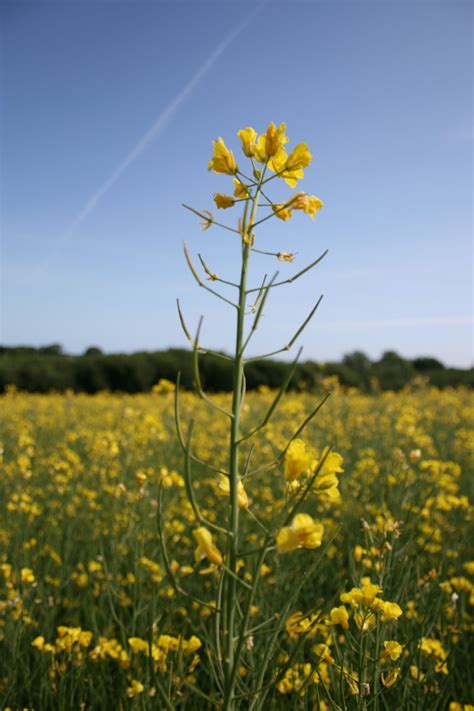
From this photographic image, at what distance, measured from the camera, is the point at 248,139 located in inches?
48.1

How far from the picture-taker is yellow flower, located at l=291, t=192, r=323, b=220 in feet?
3.92

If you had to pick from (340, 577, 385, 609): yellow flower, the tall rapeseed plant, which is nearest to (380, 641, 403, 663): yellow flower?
(340, 577, 385, 609): yellow flower

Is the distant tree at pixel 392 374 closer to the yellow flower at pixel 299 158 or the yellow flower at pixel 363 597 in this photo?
the yellow flower at pixel 363 597

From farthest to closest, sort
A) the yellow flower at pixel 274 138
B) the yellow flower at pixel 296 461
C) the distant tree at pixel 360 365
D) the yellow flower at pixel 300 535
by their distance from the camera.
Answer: the distant tree at pixel 360 365
the yellow flower at pixel 274 138
the yellow flower at pixel 296 461
the yellow flower at pixel 300 535

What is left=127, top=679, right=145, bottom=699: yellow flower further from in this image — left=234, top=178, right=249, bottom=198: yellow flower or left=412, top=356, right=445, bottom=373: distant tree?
left=412, top=356, right=445, bottom=373: distant tree

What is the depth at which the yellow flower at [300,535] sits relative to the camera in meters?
0.94

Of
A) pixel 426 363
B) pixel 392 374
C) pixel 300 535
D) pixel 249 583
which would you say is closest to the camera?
pixel 300 535

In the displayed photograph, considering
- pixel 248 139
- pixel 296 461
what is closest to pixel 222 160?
Answer: pixel 248 139

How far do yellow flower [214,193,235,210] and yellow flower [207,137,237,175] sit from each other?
6 centimetres

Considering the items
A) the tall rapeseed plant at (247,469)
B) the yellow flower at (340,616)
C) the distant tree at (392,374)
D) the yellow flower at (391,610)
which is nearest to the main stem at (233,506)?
the tall rapeseed plant at (247,469)

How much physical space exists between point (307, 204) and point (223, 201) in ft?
0.66

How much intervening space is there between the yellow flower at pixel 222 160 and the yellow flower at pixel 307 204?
6.8 inches

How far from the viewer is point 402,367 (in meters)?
20.3

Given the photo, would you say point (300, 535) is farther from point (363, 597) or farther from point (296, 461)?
point (363, 597)
